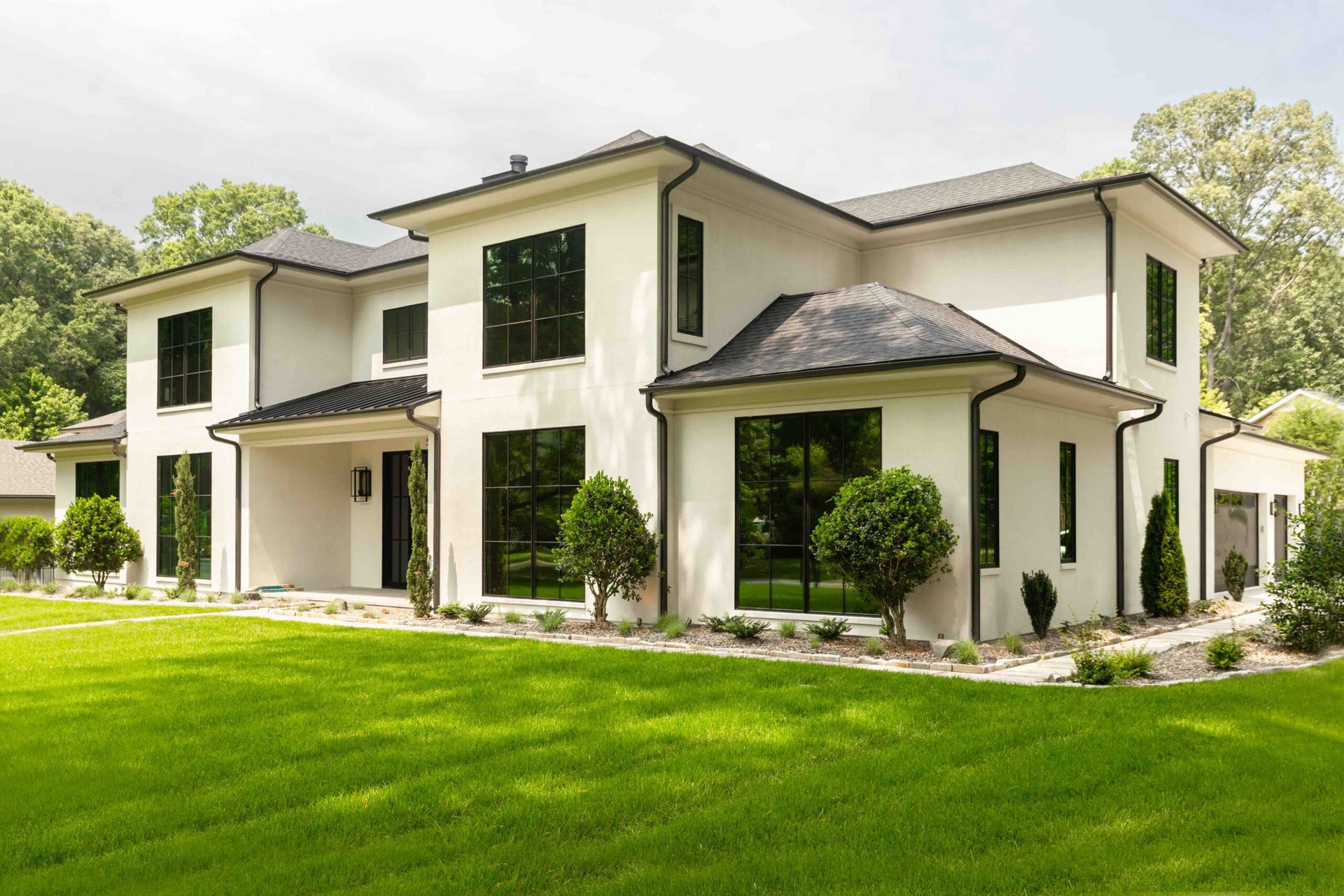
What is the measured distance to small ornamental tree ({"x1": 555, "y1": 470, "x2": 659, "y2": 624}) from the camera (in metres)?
13.1

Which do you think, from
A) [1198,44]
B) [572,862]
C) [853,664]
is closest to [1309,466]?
[1198,44]

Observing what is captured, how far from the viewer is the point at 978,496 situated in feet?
37.0

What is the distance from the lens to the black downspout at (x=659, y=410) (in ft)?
44.0

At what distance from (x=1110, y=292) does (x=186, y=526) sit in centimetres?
1652

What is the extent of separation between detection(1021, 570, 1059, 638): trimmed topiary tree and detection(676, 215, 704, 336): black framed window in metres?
5.33

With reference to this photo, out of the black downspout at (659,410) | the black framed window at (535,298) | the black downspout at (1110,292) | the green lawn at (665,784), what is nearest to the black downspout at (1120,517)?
the black downspout at (1110,292)

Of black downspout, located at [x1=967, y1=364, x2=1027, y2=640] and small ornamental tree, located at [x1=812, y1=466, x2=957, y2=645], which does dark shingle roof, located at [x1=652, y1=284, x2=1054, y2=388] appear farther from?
small ornamental tree, located at [x1=812, y1=466, x2=957, y2=645]

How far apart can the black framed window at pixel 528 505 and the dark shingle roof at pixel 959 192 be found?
6423mm

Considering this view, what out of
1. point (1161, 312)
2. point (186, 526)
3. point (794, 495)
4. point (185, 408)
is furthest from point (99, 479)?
point (1161, 312)

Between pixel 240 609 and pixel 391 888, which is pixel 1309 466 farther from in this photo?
pixel 391 888

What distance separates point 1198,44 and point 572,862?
112ft

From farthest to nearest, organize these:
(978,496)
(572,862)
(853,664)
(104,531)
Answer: (104,531)
(978,496)
(853,664)
(572,862)

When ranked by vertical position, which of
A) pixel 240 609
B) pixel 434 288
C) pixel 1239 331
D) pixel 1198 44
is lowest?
pixel 240 609

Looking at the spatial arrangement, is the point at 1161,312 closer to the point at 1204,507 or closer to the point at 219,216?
the point at 1204,507
